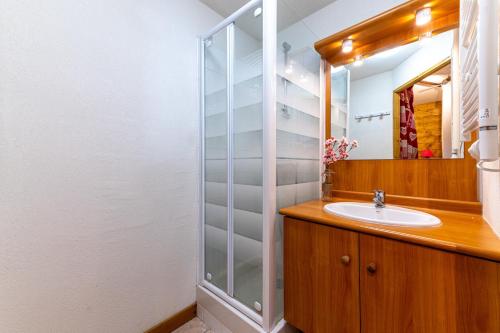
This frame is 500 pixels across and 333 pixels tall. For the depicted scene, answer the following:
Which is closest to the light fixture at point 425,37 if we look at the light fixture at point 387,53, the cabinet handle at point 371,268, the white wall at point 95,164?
the light fixture at point 387,53

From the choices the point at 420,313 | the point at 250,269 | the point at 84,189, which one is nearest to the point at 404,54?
the point at 420,313

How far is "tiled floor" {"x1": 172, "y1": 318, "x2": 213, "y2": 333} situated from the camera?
56.7 inches

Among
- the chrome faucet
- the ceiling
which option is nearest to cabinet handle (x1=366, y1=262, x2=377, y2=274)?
the chrome faucet

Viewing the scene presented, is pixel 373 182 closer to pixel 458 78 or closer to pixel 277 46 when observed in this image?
pixel 458 78

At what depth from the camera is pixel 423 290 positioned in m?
0.75

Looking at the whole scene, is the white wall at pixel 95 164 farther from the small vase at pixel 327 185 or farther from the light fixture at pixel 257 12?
the small vase at pixel 327 185

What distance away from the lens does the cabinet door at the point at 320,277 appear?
92cm

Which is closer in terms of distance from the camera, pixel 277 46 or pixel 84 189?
pixel 84 189

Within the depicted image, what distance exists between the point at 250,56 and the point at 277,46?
0.63 feet


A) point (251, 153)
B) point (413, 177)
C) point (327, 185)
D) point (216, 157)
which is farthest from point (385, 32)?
point (216, 157)

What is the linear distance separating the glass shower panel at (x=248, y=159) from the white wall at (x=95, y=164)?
Result: 41 centimetres

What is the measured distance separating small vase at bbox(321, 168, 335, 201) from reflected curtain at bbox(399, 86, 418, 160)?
45 centimetres

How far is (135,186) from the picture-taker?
1.29 meters

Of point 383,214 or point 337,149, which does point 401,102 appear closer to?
point 337,149
